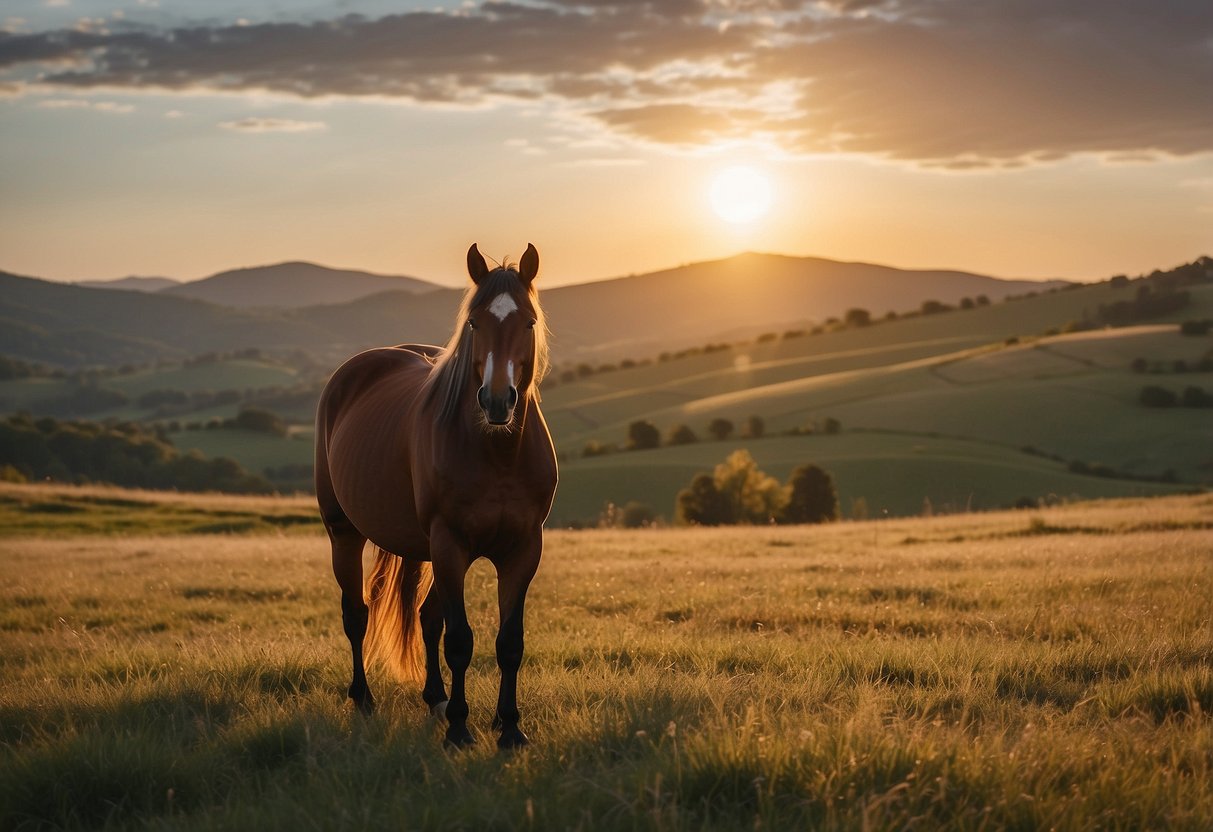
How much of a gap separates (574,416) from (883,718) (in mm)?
104421

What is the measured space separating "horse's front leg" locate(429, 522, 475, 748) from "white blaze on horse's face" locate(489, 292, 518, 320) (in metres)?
1.40

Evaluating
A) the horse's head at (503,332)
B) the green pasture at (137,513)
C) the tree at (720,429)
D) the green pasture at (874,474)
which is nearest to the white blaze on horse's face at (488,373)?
the horse's head at (503,332)

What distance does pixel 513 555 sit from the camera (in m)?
6.07

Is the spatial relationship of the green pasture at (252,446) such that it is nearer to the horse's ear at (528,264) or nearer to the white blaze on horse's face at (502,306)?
the horse's ear at (528,264)

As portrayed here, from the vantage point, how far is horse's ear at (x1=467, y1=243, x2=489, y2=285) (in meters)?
5.89

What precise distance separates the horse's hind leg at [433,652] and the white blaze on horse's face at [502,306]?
253cm

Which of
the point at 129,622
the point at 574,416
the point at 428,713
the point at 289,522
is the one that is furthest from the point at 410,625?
the point at 574,416

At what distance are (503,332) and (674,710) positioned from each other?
242 cm

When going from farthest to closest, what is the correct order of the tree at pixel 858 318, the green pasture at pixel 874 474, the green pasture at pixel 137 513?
1. the tree at pixel 858 318
2. the green pasture at pixel 874 474
3. the green pasture at pixel 137 513

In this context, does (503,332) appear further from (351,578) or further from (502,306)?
(351,578)

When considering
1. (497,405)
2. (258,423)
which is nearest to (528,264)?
(497,405)

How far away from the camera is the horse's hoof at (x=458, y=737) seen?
18.5 feet

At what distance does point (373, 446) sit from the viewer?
717cm

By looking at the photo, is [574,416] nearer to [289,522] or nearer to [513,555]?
[289,522]
